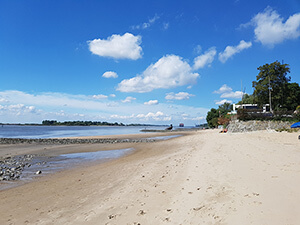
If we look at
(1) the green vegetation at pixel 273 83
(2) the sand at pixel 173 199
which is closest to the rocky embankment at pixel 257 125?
(1) the green vegetation at pixel 273 83

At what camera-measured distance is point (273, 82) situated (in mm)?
38594

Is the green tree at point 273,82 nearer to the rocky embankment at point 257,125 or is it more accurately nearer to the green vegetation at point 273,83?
the green vegetation at point 273,83

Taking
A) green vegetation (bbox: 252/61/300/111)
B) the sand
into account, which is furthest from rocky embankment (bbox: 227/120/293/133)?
the sand

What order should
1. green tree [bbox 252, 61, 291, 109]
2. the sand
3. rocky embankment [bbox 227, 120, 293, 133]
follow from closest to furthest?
the sand < rocky embankment [bbox 227, 120, 293, 133] < green tree [bbox 252, 61, 291, 109]

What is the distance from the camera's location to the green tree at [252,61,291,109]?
38.2m

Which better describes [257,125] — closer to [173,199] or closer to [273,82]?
[273,82]

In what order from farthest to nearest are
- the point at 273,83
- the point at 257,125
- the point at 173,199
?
the point at 273,83 → the point at 257,125 → the point at 173,199

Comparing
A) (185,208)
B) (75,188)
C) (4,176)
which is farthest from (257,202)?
(4,176)

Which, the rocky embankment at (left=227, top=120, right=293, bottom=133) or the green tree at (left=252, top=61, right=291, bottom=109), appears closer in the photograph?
the rocky embankment at (left=227, top=120, right=293, bottom=133)

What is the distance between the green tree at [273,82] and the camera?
38.2 metres

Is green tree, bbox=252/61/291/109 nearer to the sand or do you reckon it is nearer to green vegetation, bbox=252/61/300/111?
green vegetation, bbox=252/61/300/111

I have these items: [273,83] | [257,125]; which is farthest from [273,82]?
[257,125]

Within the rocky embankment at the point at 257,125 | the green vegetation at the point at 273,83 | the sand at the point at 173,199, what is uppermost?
the green vegetation at the point at 273,83

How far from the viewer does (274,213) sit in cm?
392
